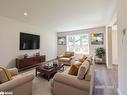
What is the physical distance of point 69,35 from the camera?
7742mm

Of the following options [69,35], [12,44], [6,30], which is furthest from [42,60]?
[69,35]

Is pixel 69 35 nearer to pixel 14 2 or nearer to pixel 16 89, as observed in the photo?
pixel 14 2

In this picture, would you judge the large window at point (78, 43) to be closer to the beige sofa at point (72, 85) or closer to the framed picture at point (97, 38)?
the framed picture at point (97, 38)

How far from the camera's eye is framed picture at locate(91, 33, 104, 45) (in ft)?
20.8

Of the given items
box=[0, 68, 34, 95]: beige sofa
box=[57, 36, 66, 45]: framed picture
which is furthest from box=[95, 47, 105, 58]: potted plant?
box=[0, 68, 34, 95]: beige sofa

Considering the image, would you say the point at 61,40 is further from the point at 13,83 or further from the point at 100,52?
the point at 13,83

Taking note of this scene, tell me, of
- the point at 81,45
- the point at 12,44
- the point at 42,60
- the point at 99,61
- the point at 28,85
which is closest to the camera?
the point at 28,85

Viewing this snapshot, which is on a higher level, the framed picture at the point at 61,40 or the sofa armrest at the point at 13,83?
the framed picture at the point at 61,40

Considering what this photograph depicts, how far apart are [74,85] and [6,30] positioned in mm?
3933

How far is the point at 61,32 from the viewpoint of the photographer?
26.5ft

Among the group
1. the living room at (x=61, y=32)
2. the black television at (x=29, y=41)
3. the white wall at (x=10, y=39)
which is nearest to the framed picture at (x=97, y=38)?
the living room at (x=61, y=32)

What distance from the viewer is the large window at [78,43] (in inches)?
277

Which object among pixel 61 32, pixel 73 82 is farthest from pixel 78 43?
pixel 73 82

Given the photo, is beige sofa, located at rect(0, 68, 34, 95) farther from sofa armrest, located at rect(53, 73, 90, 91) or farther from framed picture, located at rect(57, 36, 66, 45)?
framed picture, located at rect(57, 36, 66, 45)
